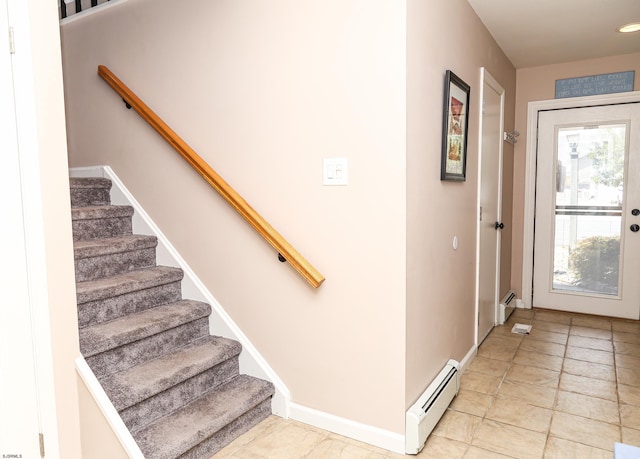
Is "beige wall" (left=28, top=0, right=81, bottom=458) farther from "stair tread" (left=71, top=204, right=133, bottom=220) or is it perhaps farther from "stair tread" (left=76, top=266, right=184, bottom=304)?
"stair tread" (left=71, top=204, right=133, bottom=220)

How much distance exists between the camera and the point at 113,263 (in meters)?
2.65

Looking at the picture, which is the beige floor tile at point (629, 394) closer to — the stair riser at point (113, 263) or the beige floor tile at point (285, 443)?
the beige floor tile at point (285, 443)

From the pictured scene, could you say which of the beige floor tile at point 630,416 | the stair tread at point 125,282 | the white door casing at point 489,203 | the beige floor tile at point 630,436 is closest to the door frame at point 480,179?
the white door casing at point 489,203

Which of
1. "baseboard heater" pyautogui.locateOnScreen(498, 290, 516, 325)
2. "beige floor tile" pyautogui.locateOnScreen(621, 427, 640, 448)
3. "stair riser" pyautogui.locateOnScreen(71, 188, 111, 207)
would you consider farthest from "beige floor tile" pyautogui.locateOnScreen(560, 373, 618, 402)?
"stair riser" pyautogui.locateOnScreen(71, 188, 111, 207)

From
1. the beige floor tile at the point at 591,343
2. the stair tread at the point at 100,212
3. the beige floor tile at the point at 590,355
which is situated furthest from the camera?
the beige floor tile at the point at 591,343

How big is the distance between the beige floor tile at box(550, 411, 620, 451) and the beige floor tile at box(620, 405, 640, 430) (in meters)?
0.09

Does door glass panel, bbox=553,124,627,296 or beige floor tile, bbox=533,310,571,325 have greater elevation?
door glass panel, bbox=553,124,627,296

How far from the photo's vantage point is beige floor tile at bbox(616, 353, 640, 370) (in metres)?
3.06

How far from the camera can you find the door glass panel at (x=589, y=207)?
13.4 feet

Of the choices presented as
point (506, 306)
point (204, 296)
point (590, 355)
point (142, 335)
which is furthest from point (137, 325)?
point (506, 306)

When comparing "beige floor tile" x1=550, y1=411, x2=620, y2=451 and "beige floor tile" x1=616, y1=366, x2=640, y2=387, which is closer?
"beige floor tile" x1=550, y1=411, x2=620, y2=451

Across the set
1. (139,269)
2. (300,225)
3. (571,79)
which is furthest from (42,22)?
(571,79)

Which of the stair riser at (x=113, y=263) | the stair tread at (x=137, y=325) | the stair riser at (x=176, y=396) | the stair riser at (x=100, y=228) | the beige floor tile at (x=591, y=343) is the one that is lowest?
the beige floor tile at (x=591, y=343)

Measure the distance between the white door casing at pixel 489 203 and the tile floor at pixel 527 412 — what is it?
35 centimetres
